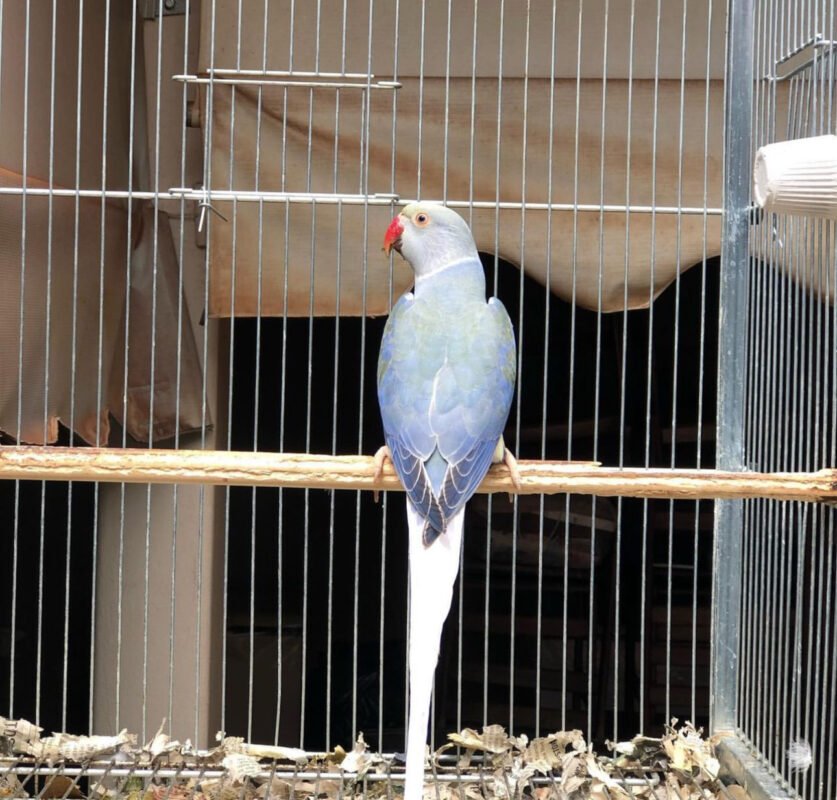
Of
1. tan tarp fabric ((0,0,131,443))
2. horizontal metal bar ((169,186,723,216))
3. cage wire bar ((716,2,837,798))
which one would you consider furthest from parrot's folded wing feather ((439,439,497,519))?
tan tarp fabric ((0,0,131,443))

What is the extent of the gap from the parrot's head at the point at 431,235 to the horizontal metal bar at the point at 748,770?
90 cm

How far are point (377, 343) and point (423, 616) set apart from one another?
1.81 m

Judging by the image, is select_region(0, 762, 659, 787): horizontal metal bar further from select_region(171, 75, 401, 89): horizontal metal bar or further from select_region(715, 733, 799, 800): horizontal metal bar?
select_region(171, 75, 401, 89): horizontal metal bar

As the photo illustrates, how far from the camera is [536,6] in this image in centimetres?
243

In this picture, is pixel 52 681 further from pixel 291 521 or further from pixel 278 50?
pixel 278 50

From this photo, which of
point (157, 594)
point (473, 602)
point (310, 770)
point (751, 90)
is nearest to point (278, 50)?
point (751, 90)

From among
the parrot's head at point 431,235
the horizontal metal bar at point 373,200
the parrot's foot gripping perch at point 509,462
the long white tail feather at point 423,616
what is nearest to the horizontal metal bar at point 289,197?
the horizontal metal bar at point 373,200

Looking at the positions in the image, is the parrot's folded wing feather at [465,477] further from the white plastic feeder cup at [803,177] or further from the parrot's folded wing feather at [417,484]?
the white plastic feeder cup at [803,177]

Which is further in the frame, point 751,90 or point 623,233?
point 623,233

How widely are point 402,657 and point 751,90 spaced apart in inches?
77.2

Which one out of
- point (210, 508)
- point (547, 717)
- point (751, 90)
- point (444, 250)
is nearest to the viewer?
point (444, 250)

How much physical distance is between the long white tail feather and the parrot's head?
435 millimetres

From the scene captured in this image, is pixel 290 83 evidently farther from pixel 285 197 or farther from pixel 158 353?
pixel 158 353

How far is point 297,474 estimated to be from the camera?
4.95ft
